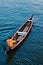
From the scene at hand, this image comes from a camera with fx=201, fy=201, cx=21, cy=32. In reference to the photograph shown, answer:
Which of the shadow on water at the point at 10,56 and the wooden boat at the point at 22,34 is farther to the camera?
the wooden boat at the point at 22,34

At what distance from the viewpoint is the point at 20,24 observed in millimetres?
32688

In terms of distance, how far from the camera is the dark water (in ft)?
72.7

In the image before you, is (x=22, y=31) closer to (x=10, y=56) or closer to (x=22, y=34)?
(x=22, y=34)

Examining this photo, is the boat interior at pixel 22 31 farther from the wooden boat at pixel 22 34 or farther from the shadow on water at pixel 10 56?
the shadow on water at pixel 10 56

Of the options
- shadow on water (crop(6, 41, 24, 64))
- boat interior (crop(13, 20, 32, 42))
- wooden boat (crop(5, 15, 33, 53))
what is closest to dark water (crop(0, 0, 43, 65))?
shadow on water (crop(6, 41, 24, 64))

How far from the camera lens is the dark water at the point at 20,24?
72.7 ft

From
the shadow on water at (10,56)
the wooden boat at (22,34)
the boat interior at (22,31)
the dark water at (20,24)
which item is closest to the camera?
the shadow on water at (10,56)

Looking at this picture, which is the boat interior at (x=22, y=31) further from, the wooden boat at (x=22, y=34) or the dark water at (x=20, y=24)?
the dark water at (x=20, y=24)

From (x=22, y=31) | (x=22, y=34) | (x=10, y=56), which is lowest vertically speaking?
(x=10, y=56)

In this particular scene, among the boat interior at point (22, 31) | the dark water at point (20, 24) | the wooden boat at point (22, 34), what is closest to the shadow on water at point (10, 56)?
the dark water at point (20, 24)

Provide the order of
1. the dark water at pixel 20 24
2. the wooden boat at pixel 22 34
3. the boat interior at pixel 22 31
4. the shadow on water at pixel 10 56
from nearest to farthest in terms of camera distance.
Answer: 1. the shadow on water at pixel 10 56
2. the dark water at pixel 20 24
3. the wooden boat at pixel 22 34
4. the boat interior at pixel 22 31

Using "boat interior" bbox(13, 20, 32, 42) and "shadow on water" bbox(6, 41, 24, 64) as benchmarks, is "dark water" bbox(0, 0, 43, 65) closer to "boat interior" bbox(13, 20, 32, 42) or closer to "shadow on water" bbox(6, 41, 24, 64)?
"shadow on water" bbox(6, 41, 24, 64)

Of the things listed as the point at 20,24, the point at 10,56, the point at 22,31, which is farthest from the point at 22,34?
the point at 20,24

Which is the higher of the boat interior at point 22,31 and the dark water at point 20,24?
the boat interior at point 22,31
